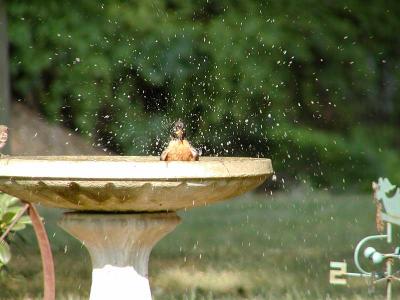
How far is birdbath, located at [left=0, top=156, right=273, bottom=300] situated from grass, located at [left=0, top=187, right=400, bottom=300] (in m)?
1.25

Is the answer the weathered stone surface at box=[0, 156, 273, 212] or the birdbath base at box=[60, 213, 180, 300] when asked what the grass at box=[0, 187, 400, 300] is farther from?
the weathered stone surface at box=[0, 156, 273, 212]

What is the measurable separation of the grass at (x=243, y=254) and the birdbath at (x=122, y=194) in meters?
1.25

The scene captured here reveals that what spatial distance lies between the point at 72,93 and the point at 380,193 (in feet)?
17.7

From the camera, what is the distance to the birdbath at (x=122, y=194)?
334cm

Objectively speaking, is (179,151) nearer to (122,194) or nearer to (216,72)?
(122,194)

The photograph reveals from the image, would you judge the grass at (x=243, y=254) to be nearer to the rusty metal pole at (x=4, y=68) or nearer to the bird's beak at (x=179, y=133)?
the rusty metal pole at (x=4, y=68)

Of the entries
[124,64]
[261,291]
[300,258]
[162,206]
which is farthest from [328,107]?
[162,206]

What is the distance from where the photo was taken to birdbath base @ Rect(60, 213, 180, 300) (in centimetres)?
Result: 369

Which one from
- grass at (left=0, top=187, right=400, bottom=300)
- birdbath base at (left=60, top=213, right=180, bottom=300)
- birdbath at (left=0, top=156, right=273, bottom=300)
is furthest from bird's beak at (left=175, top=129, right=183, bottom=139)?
grass at (left=0, top=187, right=400, bottom=300)

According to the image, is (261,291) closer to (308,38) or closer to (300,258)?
(300,258)

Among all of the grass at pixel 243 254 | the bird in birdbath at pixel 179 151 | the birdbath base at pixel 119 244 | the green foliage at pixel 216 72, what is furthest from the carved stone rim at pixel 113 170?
the green foliage at pixel 216 72

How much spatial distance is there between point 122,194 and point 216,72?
21.0 ft

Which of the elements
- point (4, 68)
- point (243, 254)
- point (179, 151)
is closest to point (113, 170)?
point (179, 151)

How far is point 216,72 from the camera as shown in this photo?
9.76 meters
